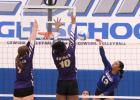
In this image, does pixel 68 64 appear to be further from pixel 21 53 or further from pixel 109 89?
pixel 109 89

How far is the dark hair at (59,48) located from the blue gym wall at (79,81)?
5275 mm

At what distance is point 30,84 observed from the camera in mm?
11125

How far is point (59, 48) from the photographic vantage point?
437 inches

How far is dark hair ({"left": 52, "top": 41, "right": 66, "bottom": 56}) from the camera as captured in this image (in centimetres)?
1102

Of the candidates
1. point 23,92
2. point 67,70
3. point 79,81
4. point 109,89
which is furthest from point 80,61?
point 23,92

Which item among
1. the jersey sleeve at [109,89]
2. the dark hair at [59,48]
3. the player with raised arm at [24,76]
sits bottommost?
the jersey sleeve at [109,89]

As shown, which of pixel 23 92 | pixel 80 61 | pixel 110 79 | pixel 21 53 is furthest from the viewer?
pixel 80 61

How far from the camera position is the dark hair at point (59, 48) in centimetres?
1102

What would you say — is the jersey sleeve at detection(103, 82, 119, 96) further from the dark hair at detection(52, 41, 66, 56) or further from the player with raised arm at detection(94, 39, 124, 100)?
the dark hair at detection(52, 41, 66, 56)

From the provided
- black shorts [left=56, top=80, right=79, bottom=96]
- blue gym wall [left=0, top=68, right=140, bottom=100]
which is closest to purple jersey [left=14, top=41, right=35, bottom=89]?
black shorts [left=56, top=80, right=79, bottom=96]

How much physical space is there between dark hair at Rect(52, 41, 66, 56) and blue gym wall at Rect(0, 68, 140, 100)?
528 cm

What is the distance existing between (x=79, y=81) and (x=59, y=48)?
544 centimetres

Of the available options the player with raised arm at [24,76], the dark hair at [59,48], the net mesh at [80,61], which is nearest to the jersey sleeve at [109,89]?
the dark hair at [59,48]

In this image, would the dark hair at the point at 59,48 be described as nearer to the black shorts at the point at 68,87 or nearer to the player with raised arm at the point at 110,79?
the black shorts at the point at 68,87
